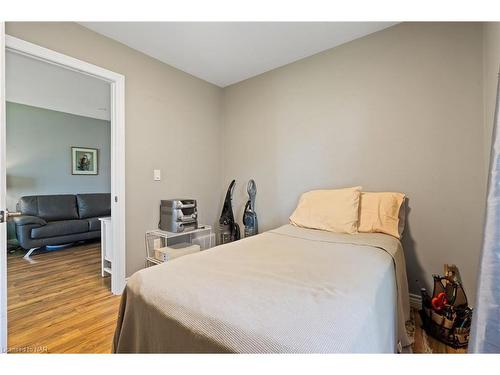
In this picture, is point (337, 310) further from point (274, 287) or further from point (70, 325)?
point (70, 325)

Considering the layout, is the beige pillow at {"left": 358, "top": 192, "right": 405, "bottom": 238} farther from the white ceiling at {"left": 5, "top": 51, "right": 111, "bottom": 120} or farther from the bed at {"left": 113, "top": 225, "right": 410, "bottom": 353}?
the white ceiling at {"left": 5, "top": 51, "right": 111, "bottom": 120}

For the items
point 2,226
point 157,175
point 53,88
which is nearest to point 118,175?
point 157,175

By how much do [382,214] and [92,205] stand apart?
463 centimetres

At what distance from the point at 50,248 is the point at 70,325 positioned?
107 inches

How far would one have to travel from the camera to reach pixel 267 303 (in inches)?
32.2

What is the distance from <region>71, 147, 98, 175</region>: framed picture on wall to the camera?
450 cm

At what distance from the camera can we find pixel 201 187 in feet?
9.87

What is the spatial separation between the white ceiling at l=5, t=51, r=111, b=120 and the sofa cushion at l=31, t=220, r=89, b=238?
6.40 ft

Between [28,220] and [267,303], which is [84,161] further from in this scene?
[267,303]

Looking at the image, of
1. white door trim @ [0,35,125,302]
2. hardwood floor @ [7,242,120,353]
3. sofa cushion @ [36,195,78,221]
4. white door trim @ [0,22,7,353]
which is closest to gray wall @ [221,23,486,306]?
white door trim @ [0,35,125,302]

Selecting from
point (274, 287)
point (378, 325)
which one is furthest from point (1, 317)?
point (378, 325)

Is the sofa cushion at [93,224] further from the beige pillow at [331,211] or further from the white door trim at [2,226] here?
the beige pillow at [331,211]

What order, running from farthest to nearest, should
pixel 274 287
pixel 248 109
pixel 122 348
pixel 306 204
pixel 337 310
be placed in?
pixel 248 109 < pixel 306 204 < pixel 122 348 < pixel 274 287 < pixel 337 310

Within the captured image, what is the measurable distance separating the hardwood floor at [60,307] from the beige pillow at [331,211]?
5.43 ft
